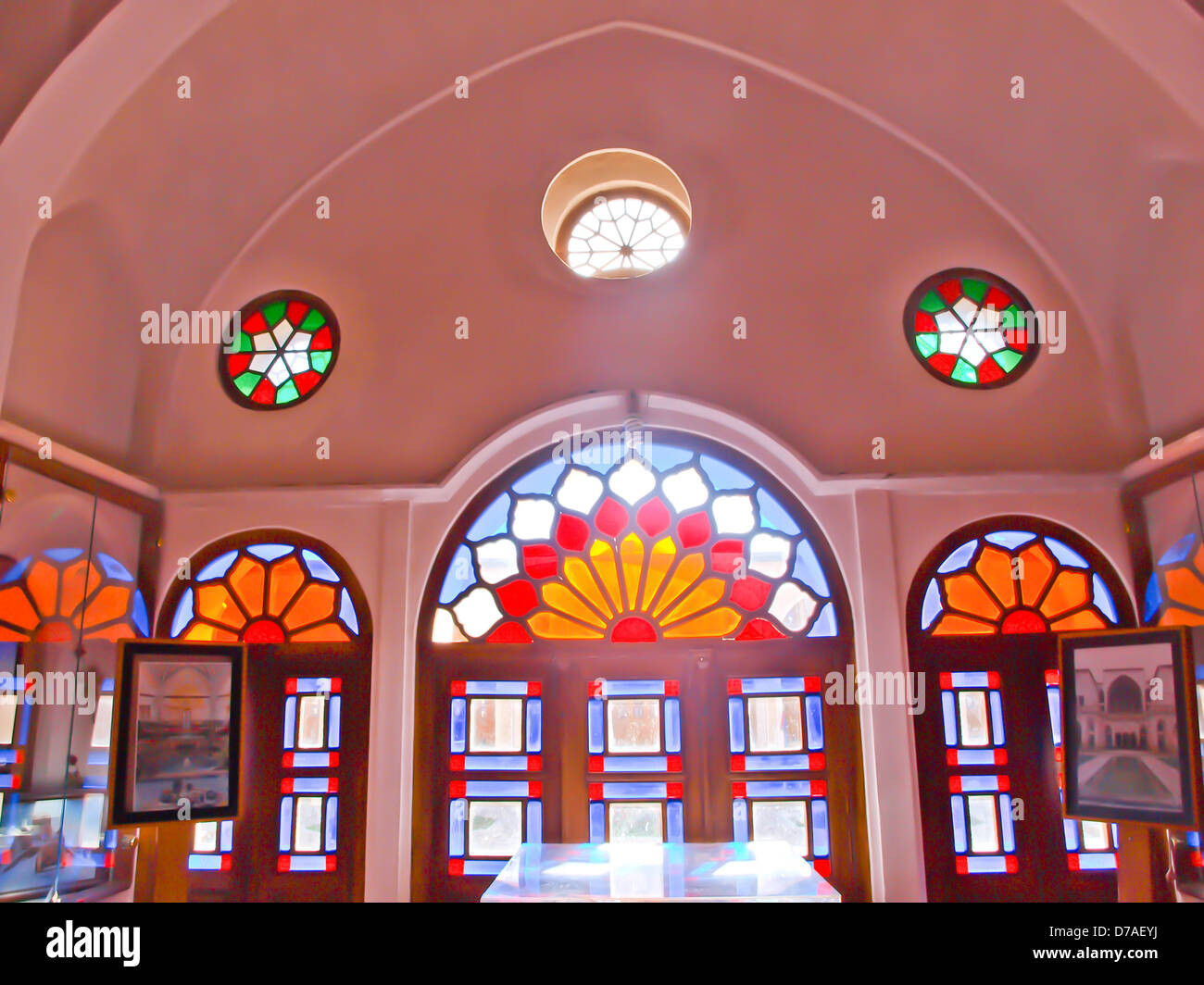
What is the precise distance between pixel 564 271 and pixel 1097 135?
330 centimetres

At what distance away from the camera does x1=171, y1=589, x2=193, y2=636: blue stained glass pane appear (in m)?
5.69

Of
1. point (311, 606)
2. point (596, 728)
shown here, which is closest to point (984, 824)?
point (596, 728)

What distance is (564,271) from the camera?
19.2 ft

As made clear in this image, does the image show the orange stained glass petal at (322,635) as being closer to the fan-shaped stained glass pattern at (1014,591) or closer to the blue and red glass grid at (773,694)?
the blue and red glass grid at (773,694)

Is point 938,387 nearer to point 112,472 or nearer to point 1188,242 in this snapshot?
point 1188,242

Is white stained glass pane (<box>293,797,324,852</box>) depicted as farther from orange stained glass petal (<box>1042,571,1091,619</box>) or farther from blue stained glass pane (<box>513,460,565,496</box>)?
orange stained glass petal (<box>1042,571,1091,619</box>)

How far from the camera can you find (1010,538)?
5.57 meters

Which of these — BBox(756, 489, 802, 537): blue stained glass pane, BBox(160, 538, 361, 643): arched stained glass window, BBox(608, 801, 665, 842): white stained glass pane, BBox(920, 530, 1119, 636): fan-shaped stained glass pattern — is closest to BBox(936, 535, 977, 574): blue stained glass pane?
BBox(920, 530, 1119, 636): fan-shaped stained glass pattern

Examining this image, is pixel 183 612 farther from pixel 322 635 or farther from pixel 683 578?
pixel 683 578

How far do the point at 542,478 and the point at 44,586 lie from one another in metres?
2.96

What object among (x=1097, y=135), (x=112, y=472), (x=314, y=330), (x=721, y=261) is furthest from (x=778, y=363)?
(x=112, y=472)

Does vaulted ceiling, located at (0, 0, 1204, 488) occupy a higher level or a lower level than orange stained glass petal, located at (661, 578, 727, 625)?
higher

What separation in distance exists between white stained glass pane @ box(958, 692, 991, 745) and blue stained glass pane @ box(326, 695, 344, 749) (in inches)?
152

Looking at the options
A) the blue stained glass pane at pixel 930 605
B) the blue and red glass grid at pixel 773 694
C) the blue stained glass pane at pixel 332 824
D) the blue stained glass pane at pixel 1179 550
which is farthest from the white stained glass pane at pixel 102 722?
the blue stained glass pane at pixel 1179 550
